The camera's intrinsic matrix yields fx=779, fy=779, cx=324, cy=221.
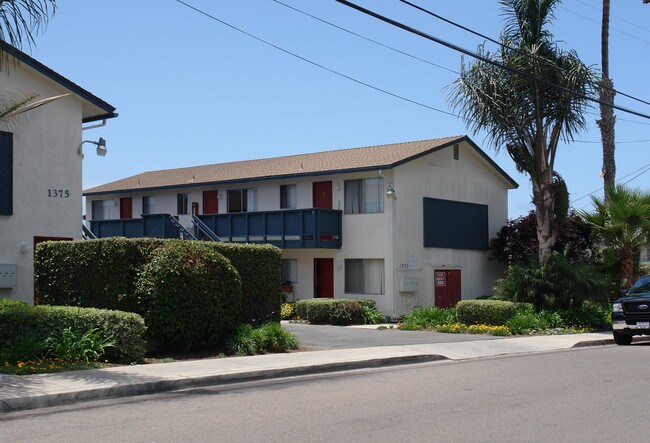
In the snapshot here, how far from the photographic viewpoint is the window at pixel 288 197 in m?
32.5

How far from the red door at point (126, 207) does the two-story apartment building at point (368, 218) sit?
2.84 meters

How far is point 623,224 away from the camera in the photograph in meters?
25.2

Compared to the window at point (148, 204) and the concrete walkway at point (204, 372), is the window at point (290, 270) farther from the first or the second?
the concrete walkway at point (204, 372)

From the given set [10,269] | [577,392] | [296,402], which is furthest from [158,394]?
[10,269]

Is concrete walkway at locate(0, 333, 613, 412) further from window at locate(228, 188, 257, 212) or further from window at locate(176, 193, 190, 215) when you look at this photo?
window at locate(176, 193, 190, 215)

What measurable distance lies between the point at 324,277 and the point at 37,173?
14.6 metres

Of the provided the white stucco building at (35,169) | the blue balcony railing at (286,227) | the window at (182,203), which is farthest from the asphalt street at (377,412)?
the window at (182,203)

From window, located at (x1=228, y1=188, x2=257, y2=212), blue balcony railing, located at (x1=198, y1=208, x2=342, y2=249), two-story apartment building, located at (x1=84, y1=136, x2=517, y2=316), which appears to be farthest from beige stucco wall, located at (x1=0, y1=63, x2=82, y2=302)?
window, located at (x1=228, y1=188, x2=257, y2=212)

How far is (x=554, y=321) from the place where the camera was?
24.0 meters

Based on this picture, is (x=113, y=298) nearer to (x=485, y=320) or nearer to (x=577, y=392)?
(x=577, y=392)

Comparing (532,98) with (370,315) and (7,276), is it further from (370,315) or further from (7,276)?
(7,276)

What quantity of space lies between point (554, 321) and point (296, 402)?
51.0 feet

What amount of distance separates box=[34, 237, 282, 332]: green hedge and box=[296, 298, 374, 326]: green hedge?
347 inches

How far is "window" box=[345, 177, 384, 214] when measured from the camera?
30.0 metres
